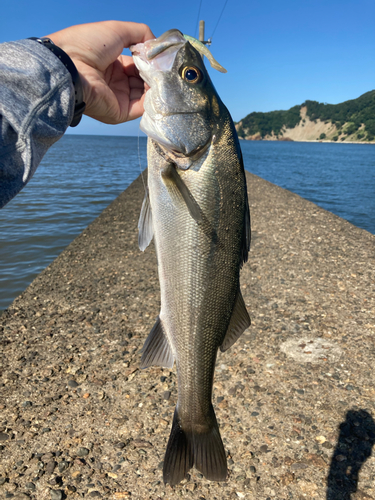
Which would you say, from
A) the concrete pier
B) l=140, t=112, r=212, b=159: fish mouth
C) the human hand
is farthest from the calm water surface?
the concrete pier

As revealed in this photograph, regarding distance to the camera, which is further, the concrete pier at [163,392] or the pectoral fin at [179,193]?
the concrete pier at [163,392]

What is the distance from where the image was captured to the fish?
1.82 meters

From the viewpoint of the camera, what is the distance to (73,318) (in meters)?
5.17

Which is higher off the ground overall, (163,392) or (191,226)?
(191,226)

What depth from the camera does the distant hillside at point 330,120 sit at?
6032 inches

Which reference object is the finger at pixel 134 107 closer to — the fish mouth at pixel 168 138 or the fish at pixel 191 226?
the fish at pixel 191 226

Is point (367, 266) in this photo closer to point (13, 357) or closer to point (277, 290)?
point (277, 290)

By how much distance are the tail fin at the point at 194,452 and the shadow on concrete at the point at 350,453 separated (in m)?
1.34

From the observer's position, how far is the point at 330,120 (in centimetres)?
17400

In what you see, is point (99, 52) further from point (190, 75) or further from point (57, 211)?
point (57, 211)

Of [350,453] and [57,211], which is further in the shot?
[57,211]

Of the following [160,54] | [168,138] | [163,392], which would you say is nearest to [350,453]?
[163,392]

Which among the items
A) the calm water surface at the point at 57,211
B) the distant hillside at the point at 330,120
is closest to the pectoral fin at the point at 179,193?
the calm water surface at the point at 57,211

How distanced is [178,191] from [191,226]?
0.19 meters
